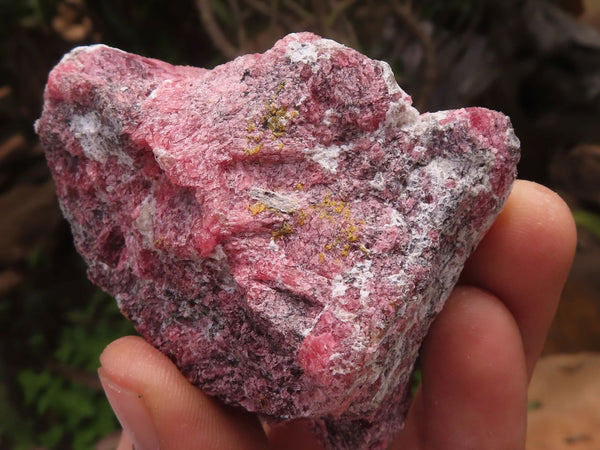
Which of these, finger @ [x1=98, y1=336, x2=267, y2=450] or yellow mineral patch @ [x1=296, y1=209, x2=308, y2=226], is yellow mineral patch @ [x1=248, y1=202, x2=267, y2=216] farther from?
finger @ [x1=98, y1=336, x2=267, y2=450]

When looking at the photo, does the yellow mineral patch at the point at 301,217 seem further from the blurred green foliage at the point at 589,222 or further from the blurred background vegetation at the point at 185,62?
the blurred green foliage at the point at 589,222

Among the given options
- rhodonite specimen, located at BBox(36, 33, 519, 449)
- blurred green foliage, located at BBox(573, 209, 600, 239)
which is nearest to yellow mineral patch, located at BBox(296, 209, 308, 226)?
rhodonite specimen, located at BBox(36, 33, 519, 449)

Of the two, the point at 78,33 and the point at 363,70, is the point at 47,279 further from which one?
the point at 363,70

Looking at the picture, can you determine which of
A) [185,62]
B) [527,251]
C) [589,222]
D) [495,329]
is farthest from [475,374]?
[185,62]

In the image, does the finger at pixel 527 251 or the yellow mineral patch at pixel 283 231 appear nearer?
the yellow mineral patch at pixel 283 231

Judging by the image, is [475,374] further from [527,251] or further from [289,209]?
[289,209]

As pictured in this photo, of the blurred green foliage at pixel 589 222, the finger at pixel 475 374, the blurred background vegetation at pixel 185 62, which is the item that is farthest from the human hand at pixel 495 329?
the blurred green foliage at pixel 589 222
